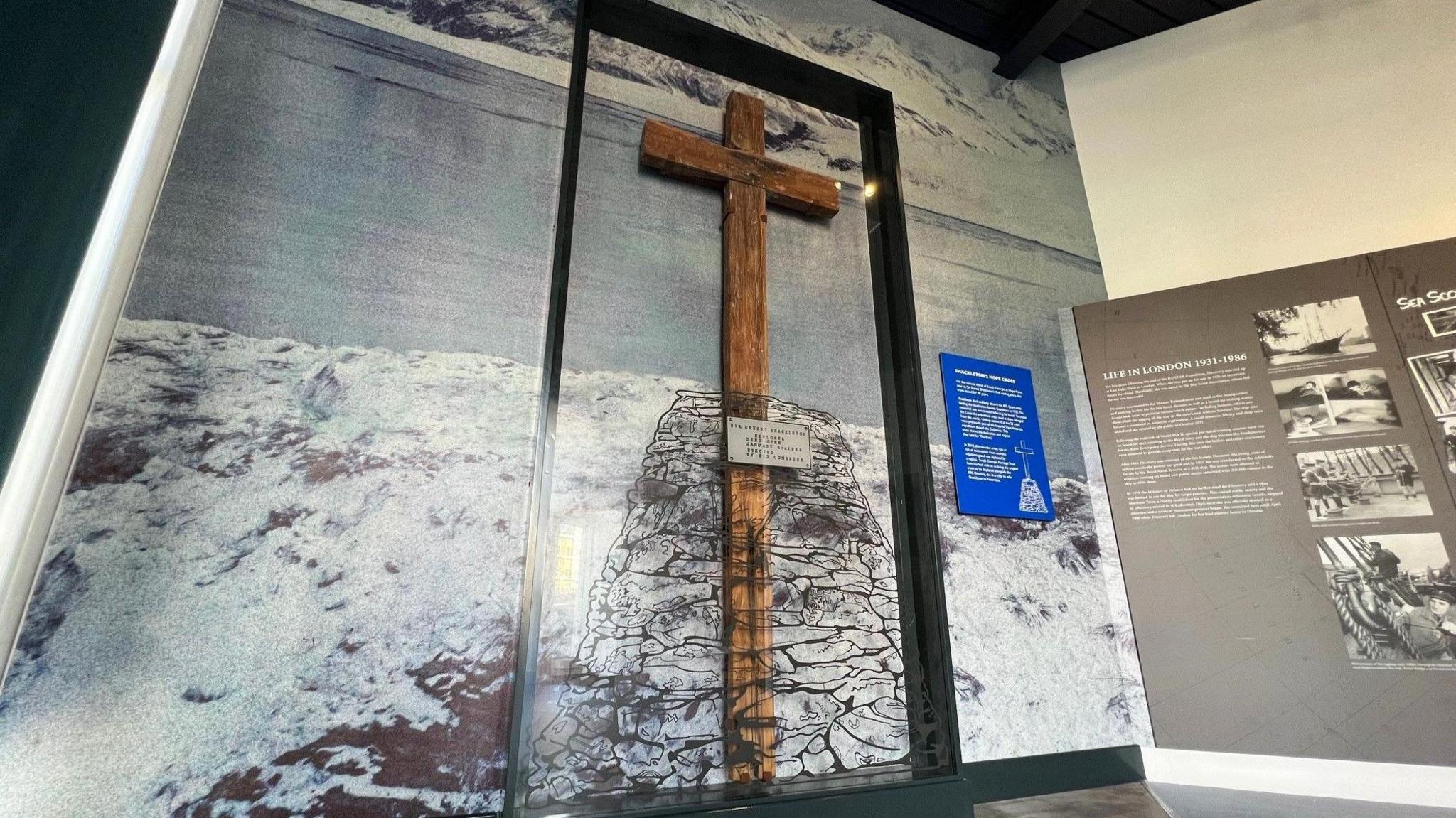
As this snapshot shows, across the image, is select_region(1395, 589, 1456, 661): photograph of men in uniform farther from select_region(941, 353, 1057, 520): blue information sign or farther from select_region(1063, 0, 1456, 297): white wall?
select_region(1063, 0, 1456, 297): white wall

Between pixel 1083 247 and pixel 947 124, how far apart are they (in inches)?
32.2

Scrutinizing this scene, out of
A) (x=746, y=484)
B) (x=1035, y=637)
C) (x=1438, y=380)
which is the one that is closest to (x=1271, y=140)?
(x=1438, y=380)

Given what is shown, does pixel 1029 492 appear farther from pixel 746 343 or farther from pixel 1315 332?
pixel 746 343

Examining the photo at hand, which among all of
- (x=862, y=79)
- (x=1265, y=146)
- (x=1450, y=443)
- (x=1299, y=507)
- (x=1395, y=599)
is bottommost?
(x=1395, y=599)

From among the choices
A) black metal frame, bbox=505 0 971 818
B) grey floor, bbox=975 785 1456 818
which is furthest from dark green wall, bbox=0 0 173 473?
grey floor, bbox=975 785 1456 818

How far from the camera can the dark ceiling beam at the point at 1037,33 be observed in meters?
2.81

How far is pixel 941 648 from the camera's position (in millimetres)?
1805

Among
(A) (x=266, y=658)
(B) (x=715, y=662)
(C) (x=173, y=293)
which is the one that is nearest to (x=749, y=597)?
(B) (x=715, y=662)

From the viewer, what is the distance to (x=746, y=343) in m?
1.90

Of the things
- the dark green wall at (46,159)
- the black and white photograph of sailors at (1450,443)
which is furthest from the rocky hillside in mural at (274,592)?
the black and white photograph of sailors at (1450,443)

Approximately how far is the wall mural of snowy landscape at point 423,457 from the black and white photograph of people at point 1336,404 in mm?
704

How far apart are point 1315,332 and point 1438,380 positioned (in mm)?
338

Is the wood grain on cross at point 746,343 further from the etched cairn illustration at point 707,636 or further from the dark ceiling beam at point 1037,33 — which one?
the dark ceiling beam at point 1037,33

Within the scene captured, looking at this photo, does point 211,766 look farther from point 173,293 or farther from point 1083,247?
point 1083,247
